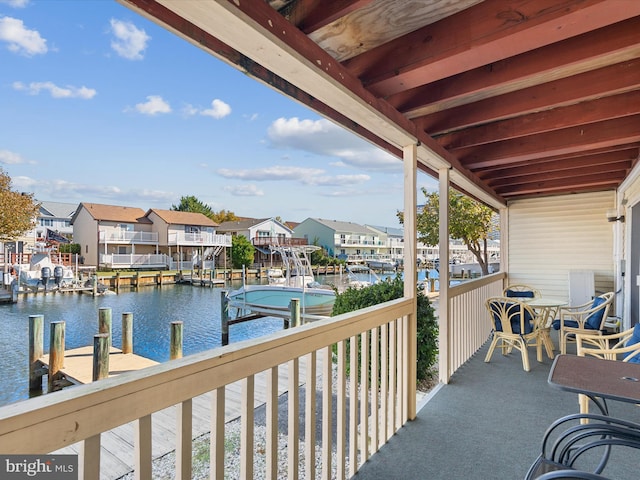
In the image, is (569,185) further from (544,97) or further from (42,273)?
(42,273)

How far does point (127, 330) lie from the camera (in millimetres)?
4176

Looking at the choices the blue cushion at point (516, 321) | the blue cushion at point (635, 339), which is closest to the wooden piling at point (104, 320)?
the blue cushion at point (516, 321)

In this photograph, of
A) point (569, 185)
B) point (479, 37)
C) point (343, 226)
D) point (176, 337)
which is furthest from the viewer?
point (343, 226)

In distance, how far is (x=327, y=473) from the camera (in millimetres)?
1889

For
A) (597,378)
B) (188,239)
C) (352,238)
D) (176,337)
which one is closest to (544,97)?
(597,378)

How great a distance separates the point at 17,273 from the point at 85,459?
184 centimetres

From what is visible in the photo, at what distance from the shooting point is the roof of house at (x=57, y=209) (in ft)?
6.35

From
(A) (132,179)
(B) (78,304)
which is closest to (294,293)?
(B) (78,304)

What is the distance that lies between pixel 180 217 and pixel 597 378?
301cm

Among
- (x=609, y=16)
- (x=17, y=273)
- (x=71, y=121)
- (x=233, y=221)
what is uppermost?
(x=609, y=16)

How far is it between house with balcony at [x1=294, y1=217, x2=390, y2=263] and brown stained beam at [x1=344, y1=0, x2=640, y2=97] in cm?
1769

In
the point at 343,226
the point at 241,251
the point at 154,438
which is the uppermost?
the point at 343,226

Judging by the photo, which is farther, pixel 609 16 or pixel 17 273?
pixel 17 273

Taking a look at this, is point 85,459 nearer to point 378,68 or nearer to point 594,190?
point 378,68
